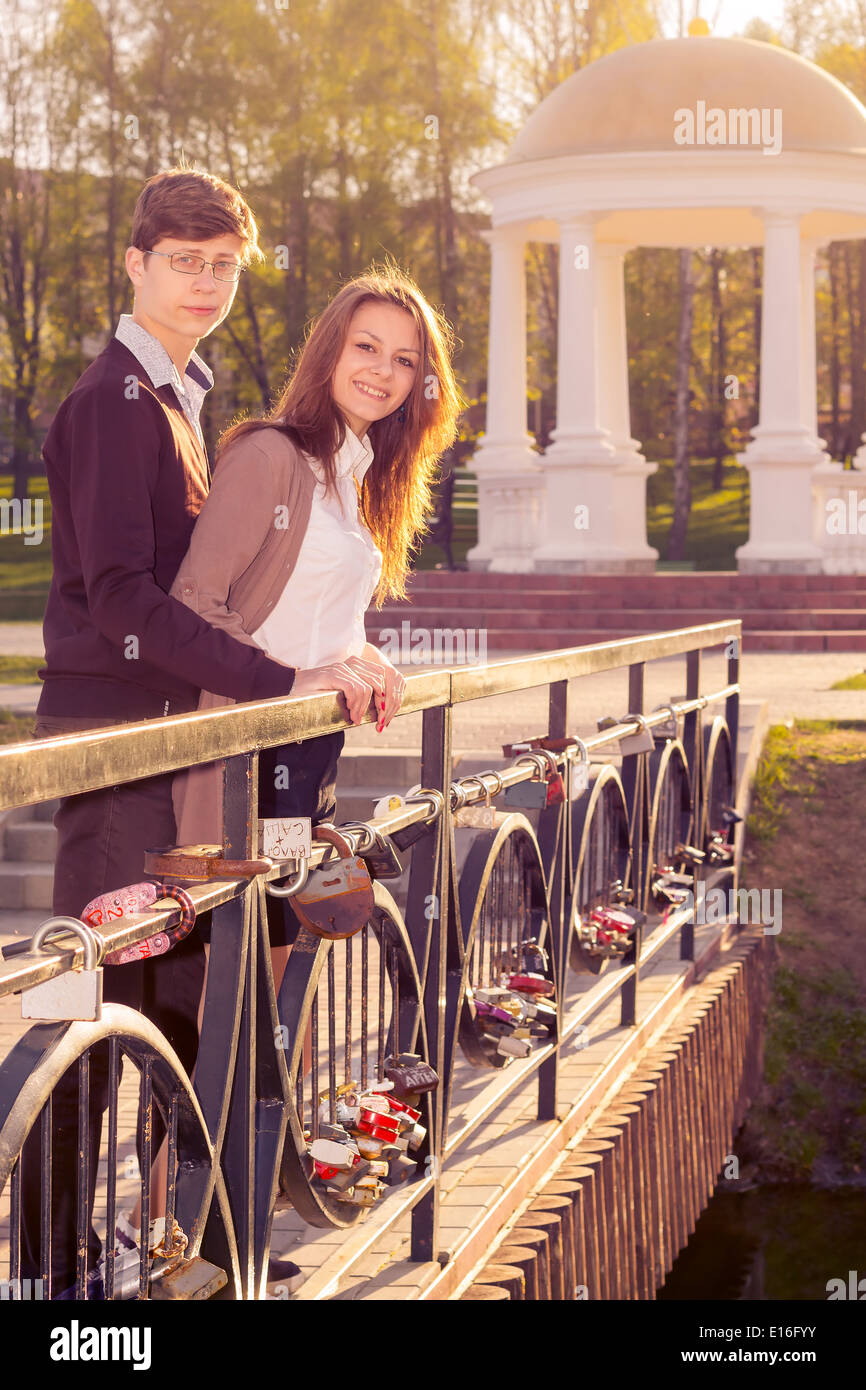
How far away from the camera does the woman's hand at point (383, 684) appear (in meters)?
2.94

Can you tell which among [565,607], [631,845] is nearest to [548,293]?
[565,607]

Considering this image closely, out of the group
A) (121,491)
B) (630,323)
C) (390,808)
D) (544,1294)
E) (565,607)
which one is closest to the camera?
(121,491)

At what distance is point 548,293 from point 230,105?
777cm

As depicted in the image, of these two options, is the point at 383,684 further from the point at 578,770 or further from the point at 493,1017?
the point at 578,770

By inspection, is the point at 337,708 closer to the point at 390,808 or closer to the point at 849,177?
the point at 390,808

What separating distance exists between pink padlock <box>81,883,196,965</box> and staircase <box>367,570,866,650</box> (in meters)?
14.6

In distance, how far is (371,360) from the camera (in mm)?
3230

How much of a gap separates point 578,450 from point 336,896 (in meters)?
18.9

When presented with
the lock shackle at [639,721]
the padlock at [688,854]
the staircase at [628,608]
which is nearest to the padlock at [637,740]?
the lock shackle at [639,721]

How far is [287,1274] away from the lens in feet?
10.1

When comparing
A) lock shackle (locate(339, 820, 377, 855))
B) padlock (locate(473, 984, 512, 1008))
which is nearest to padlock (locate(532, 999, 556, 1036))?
padlock (locate(473, 984, 512, 1008))

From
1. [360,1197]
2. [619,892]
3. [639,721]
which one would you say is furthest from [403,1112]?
[619,892]

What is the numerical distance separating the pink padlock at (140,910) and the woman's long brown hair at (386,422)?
3.33ft

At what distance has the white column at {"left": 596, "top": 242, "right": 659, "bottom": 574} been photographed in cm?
2228
